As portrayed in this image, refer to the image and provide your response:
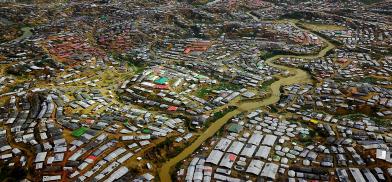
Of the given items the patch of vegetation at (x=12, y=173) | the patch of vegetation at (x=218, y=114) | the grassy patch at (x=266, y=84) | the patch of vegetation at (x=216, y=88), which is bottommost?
the patch of vegetation at (x=12, y=173)

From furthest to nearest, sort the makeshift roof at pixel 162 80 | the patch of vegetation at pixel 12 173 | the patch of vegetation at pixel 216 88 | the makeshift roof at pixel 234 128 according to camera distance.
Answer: the makeshift roof at pixel 162 80 < the patch of vegetation at pixel 216 88 < the makeshift roof at pixel 234 128 < the patch of vegetation at pixel 12 173

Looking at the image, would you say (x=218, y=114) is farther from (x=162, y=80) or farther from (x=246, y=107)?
(x=162, y=80)


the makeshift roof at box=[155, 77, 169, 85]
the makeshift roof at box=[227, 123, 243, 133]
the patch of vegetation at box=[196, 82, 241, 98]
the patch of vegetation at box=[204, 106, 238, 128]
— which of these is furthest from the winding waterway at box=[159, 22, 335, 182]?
the makeshift roof at box=[155, 77, 169, 85]

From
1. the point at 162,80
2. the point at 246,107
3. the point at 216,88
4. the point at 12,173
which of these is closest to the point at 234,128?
the point at 246,107

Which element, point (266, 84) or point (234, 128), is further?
point (266, 84)

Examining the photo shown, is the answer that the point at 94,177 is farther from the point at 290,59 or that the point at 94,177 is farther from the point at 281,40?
the point at 281,40

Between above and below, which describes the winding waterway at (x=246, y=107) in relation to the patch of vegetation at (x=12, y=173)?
above

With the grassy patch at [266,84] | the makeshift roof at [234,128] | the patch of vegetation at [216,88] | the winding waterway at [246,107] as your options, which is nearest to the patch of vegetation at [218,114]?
the winding waterway at [246,107]

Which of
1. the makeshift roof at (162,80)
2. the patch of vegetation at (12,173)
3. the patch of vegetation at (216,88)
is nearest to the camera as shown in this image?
the patch of vegetation at (12,173)

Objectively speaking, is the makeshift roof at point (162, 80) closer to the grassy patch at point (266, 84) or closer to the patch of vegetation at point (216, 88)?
the patch of vegetation at point (216, 88)

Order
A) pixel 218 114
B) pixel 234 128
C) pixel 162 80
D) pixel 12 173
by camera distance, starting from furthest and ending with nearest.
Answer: pixel 162 80, pixel 218 114, pixel 234 128, pixel 12 173
